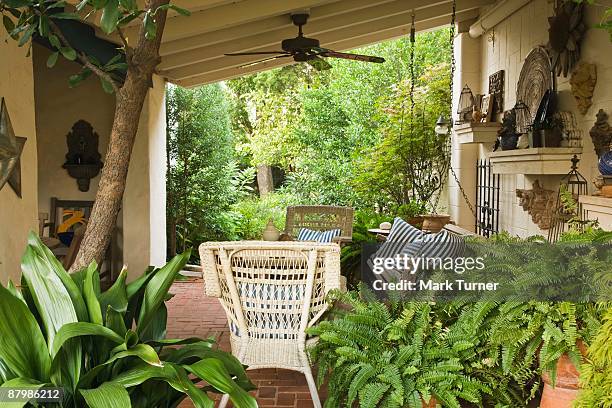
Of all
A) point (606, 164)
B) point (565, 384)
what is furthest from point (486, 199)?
point (565, 384)

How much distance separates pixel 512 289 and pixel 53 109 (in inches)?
216

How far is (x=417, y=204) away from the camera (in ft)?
29.9

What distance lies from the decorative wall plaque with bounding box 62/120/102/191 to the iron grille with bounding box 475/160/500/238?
4.30 meters

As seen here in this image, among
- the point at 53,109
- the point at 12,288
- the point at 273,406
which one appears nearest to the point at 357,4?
the point at 53,109

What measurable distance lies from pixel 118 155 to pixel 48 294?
0.54 metres

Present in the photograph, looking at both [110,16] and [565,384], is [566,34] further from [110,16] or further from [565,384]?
[110,16]

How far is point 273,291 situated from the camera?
3.32m

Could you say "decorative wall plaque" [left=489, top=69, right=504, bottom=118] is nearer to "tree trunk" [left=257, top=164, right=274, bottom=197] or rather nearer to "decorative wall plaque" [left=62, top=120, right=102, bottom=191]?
"decorative wall plaque" [left=62, top=120, right=102, bottom=191]

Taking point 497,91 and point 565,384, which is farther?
point 497,91

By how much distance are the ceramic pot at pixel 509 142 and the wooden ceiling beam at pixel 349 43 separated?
246 cm

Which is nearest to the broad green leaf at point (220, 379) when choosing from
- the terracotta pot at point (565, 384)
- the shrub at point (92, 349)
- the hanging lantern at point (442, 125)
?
the shrub at point (92, 349)

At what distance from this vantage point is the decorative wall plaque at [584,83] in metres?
4.85

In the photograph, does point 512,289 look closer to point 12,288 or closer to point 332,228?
point 12,288

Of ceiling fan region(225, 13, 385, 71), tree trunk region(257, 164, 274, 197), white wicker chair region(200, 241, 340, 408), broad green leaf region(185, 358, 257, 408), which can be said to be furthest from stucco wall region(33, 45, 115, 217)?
tree trunk region(257, 164, 274, 197)
